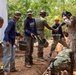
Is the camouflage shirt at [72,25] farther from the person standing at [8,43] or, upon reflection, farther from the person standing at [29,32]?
the person standing at [29,32]

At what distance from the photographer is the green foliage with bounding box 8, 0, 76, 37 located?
16203 mm

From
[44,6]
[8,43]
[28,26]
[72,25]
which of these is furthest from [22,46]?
[44,6]

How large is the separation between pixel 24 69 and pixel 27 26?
56.4 inches

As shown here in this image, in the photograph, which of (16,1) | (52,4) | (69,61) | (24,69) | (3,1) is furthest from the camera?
(52,4)

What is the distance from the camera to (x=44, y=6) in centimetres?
1816

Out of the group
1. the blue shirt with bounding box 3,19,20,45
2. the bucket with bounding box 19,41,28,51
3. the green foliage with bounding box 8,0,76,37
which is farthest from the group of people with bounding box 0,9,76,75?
the green foliage with bounding box 8,0,76,37

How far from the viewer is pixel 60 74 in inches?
262

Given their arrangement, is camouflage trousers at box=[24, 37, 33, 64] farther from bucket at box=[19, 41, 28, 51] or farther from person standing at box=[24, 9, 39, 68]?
bucket at box=[19, 41, 28, 51]

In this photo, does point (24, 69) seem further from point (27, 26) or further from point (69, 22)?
point (69, 22)

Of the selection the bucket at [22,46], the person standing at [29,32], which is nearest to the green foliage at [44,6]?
the person standing at [29,32]

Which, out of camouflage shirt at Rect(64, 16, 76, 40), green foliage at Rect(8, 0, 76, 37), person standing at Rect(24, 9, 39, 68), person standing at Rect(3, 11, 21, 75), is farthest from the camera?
green foliage at Rect(8, 0, 76, 37)

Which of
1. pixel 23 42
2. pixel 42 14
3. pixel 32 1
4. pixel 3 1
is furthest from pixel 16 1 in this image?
pixel 23 42

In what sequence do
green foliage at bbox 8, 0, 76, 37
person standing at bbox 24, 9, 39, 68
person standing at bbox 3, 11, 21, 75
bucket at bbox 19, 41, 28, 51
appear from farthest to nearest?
green foliage at bbox 8, 0, 76, 37, person standing at bbox 24, 9, 39, 68, bucket at bbox 19, 41, 28, 51, person standing at bbox 3, 11, 21, 75

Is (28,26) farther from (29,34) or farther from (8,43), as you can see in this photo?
(8,43)
